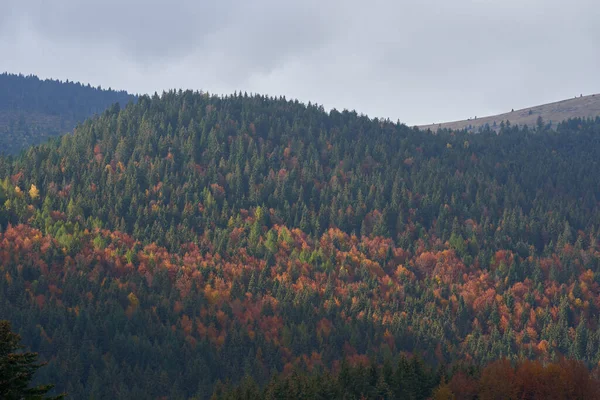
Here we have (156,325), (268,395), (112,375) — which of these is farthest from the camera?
(156,325)

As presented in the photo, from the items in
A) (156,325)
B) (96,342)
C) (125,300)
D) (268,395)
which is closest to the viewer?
(268,395)

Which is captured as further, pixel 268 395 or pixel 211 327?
pixel 211 327

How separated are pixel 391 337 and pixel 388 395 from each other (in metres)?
87.1

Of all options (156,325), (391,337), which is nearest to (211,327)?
(156,325)

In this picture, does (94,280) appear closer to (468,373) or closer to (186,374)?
(186,374)

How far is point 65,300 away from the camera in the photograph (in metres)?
187

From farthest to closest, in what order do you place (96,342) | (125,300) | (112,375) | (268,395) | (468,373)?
(125,300) < (96,342) < (112,375) < (468,373) < (268,395)

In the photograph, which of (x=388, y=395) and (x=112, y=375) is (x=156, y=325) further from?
(x=388, y=395)

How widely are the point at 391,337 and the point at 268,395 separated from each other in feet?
318

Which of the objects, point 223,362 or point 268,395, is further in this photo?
point 223,362

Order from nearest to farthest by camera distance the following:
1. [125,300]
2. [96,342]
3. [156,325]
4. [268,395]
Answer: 1. [268,395]
2. [96,342]
3. [156,325]
4. [125,300]

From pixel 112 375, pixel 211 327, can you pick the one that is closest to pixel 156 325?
pixel 211 327

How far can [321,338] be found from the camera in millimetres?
188750

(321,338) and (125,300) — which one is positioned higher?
(125,300)
